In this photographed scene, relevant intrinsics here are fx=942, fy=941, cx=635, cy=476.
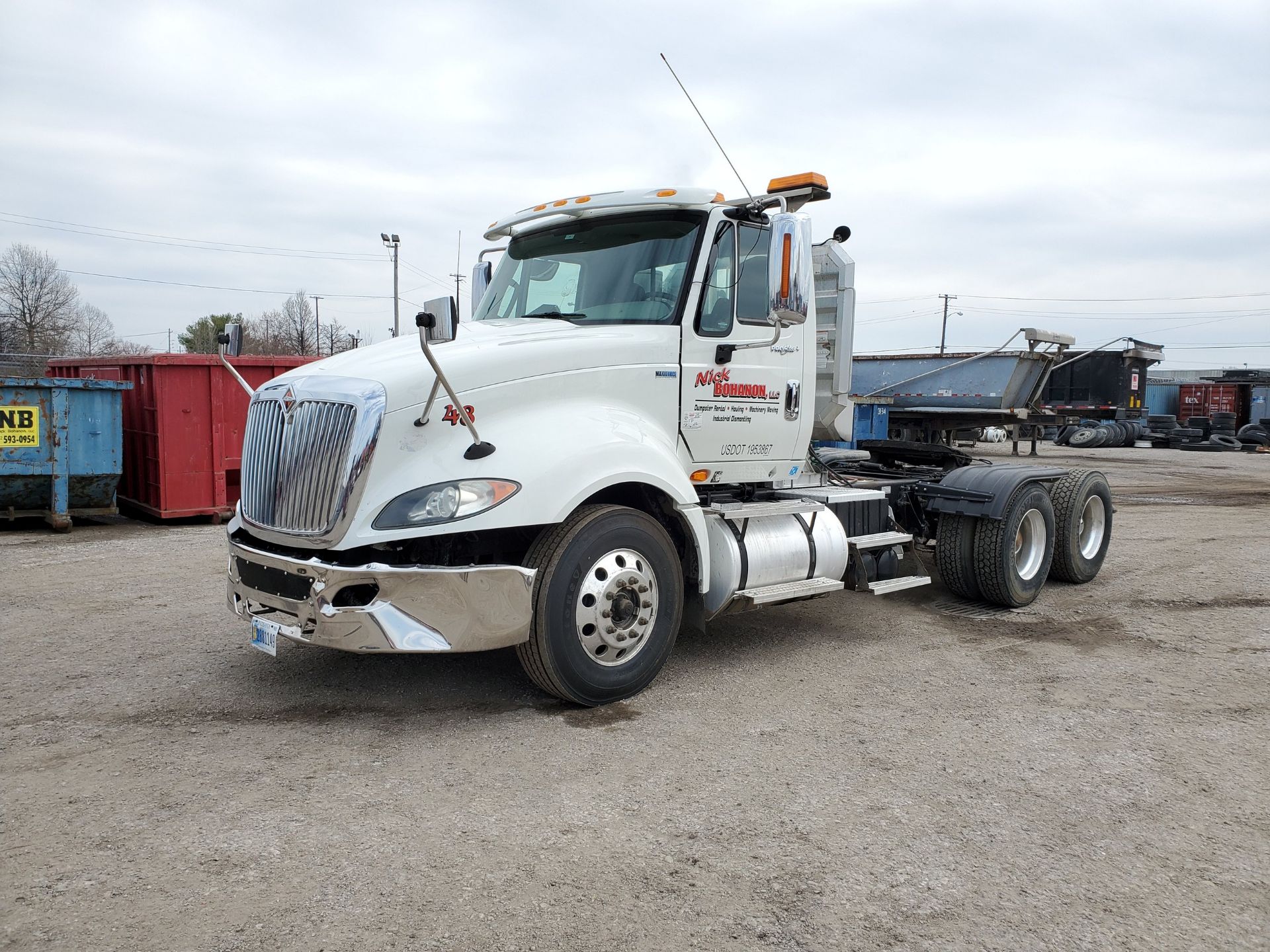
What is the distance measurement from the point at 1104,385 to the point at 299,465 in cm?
3133

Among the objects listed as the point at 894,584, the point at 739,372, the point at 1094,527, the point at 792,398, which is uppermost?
the point at 739,372

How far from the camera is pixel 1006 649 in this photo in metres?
6.31

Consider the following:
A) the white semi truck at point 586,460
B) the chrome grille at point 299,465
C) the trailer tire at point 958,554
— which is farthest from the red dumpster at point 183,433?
the trailer tire at point 958,554

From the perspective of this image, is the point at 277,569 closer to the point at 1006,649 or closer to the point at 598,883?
the point at 598,883

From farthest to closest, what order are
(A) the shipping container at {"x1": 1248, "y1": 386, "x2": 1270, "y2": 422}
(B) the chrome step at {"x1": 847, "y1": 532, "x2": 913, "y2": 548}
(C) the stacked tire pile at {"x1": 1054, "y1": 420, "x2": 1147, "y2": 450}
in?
(A) the shipping container at {"x1": 1248, "y1": 386, "x2": 1270, "y2": 422} → (C) the stacked tire pile at {"x1": 1054, "y1": 420, "x2": 1147, "y2": 450} → (B) the chrome step at {"x1": 847, "y1": 532, "x2": 913, "y2": 548}

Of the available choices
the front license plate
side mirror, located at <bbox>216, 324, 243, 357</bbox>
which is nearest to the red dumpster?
side mirror, located at <bbox>216, 324, 243, 357</bbox>

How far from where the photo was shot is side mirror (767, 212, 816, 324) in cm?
529

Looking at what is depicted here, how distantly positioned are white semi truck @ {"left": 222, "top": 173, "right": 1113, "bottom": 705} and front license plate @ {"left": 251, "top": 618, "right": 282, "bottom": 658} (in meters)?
0.01

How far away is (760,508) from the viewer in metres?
5.92

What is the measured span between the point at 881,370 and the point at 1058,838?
65.2ft

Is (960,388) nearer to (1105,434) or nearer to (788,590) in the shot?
(1105,434)

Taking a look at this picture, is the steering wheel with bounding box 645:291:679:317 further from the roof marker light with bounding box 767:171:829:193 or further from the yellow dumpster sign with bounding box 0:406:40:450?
the yellow dumpster sign with bounding box 0:406:40:450

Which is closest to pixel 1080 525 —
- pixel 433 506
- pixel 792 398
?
pixel 792 398

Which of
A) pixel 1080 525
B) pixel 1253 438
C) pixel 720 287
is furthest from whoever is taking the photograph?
pixel 1253 438
